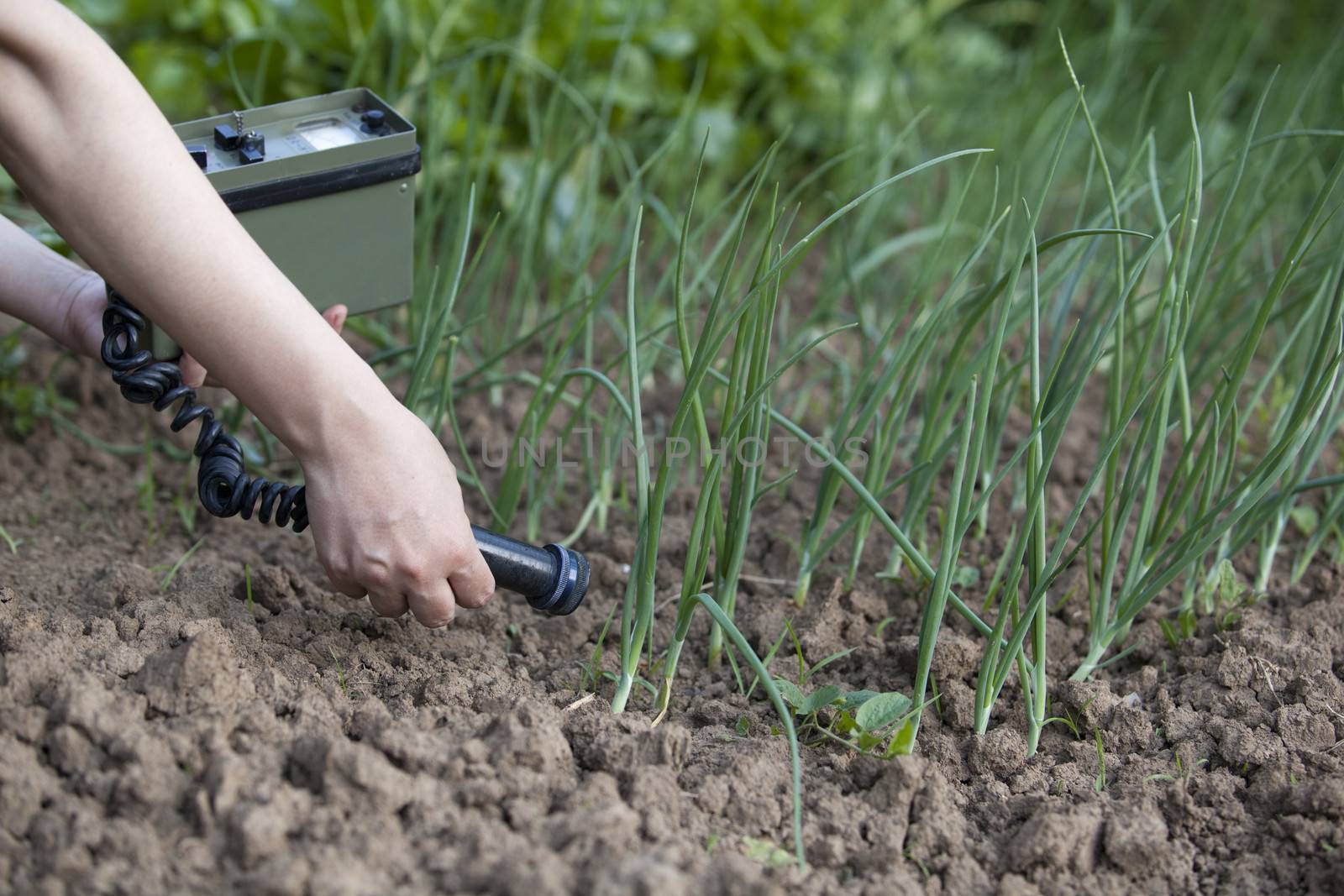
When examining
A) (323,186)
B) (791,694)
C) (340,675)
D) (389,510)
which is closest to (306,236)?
(323,186)

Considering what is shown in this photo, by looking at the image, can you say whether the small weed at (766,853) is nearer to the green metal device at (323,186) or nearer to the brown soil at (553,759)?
the brown soil at (553,759)

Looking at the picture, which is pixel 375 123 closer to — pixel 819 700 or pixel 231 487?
pixel 231 487

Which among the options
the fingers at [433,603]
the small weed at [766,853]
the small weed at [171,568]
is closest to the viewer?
the small weed at [766,853]

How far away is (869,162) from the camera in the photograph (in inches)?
99.3

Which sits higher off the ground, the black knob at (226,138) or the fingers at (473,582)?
the black knob at (226,138)

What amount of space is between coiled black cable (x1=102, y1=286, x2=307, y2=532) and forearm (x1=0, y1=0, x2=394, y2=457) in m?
0.14

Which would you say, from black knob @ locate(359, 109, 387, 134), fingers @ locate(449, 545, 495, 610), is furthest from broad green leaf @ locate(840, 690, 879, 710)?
black knob @ locate(359, 109, 387, 134)

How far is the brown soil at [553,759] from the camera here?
1020 mm

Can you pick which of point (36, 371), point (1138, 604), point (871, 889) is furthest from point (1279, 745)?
point (36, 371)

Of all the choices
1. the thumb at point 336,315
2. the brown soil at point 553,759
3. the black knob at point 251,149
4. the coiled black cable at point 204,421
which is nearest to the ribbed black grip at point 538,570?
the brown soil at point 553,759

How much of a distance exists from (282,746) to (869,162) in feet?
6.09

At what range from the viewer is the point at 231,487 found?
130 centimetres

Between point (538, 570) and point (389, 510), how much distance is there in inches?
8.8

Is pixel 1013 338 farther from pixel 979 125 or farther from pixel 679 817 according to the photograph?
pixel 679 817
